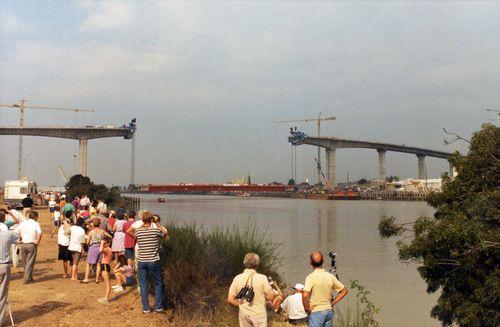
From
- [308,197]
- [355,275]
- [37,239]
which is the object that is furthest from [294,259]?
[308,197]

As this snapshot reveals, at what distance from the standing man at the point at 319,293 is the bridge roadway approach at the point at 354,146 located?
412 ft

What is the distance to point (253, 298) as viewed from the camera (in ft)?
18.9

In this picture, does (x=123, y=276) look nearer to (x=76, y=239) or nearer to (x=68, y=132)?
(x=76, y=239)

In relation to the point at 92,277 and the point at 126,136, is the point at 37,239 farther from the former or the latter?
the point at 126,136

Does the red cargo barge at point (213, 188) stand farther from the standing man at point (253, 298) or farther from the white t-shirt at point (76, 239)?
the standing man at point (253, 298)

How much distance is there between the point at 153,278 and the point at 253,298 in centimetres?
298

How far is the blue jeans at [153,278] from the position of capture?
8.07 m

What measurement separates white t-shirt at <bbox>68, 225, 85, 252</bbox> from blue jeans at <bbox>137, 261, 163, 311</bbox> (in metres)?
3.60

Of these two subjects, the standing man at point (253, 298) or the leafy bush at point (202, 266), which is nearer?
the standing man at point (253, 298)

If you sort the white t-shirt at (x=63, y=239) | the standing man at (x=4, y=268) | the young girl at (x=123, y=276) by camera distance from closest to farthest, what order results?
the standing man at (x=4, y=268) → the young girl at (x=123, y=276) → the white t-shirt at (x=63, y=239)

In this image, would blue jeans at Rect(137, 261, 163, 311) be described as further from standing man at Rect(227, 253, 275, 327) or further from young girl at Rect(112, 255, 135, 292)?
standing man at Rect(227, 253, 275, 327)

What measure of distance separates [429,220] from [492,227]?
40.9 inches

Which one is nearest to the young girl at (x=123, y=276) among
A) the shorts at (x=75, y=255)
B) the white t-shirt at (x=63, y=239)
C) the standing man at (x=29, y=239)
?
the shorts at (x=75, y=255)

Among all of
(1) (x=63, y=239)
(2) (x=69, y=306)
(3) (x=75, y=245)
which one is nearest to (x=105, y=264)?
(2) (x=69, y=306)
